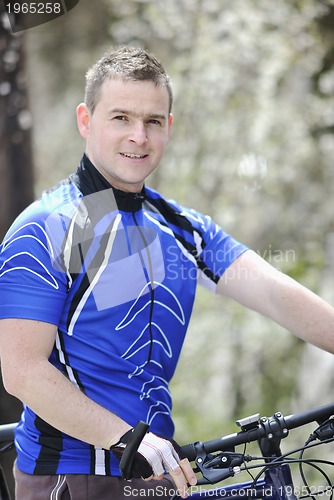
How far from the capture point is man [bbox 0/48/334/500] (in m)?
2.06

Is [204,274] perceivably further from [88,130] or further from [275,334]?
[275,334]

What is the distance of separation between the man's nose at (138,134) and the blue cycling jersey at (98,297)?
0.19 metres

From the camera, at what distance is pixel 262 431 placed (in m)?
2.08

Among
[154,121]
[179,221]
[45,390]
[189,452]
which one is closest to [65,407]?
[45,390]

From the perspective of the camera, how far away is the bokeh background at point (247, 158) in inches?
280

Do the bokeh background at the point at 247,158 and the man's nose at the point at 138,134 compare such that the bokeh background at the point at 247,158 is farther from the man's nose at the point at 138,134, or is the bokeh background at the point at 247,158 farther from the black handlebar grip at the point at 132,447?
the black handlebar grip at the point at 132,447

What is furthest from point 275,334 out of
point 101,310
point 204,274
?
point 101,310

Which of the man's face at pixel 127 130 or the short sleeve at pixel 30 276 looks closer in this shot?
the short sleeve at pixel 30 276

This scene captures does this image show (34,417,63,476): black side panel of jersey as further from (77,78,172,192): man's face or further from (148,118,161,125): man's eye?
(148,118,161,125): man's eye

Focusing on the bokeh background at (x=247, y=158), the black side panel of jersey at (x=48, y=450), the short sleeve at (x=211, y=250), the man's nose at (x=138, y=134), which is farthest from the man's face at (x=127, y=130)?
the bokeh background at (x=247, y=158)

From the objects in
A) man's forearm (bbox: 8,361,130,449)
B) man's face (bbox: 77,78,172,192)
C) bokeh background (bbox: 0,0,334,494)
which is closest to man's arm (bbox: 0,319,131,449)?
man's forearm (bbox: 8,361,130,449)

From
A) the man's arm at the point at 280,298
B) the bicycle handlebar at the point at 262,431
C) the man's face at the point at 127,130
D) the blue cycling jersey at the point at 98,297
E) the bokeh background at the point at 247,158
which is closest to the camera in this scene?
the bicycle handlebar at the point at 262,431

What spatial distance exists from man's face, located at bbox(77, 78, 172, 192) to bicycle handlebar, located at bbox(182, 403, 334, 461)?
94 centimetres

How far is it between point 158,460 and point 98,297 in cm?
60
